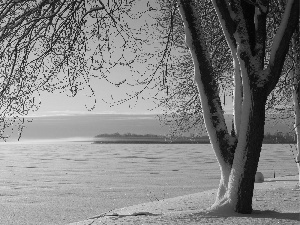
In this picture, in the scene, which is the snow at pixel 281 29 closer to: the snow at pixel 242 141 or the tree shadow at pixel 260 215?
the snow at pixel 242 141

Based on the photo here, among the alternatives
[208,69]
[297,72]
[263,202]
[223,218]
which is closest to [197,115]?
[297,72]

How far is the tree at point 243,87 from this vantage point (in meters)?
8.31

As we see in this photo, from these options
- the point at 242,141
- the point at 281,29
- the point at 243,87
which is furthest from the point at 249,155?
the point at 281,29

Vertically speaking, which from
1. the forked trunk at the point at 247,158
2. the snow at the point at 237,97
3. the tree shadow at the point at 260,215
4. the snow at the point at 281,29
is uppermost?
the snow at the point at 281,29

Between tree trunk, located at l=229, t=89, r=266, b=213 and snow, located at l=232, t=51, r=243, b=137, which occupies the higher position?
snow, located at l=232, t=51, r=243, b=137

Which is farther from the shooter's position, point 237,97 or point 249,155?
point 237,97

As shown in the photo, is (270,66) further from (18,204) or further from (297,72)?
(18,204)

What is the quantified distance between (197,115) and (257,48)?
7.16 m

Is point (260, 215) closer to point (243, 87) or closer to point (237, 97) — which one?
point (237, 97)

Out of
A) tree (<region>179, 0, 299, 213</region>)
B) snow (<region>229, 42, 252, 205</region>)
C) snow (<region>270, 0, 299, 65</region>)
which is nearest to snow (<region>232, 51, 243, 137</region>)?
tree (<region>179, 0, 299, 213</region>)

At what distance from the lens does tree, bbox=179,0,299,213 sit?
27.3ft

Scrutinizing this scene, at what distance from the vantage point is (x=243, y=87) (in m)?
8.45

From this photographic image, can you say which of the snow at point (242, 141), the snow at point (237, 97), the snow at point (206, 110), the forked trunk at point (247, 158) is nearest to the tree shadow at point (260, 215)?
the forked trunk at point (247, 158)

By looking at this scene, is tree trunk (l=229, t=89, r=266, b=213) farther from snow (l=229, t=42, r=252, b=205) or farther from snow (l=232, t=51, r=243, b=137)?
snow (l=232, t=51, r=243, b=137)
